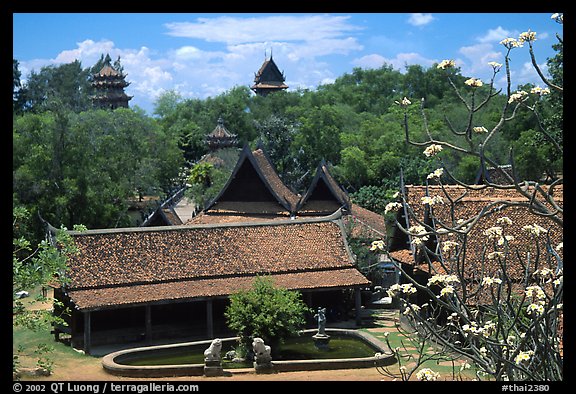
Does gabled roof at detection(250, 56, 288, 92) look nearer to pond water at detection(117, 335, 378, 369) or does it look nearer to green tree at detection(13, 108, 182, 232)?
green tree at detection(13, 108, 182, 232)

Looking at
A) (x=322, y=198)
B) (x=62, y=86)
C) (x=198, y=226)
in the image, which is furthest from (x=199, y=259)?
(x=62, y=86)

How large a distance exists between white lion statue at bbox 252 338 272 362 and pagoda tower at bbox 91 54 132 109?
60.8 m

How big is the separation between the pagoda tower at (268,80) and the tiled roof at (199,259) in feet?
203

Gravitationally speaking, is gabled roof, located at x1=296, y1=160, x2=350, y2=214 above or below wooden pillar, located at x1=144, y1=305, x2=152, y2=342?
above

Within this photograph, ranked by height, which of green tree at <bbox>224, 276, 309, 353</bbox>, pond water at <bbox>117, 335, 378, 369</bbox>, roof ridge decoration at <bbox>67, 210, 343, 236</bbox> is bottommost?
pond water at <bbox>117, 335, 378, 369</bbox>

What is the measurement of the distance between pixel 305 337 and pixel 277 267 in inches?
143

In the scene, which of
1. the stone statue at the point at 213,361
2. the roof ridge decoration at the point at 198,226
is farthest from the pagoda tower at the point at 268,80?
the stone statue at the point at 213,361

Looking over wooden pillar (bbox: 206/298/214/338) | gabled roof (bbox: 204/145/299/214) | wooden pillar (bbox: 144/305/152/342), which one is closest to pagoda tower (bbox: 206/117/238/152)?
gabled roof (bbox: 204/145/299/214)

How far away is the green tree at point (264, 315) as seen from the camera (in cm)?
2403

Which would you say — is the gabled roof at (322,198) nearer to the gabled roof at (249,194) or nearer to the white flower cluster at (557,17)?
the gabled roof at (249,194)

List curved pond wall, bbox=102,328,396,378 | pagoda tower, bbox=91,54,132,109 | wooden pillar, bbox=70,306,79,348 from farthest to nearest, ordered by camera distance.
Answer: pagoda tower, bbox=91,54,132,109
wooden pillar, bbox=70,306,79,348
curved pond wall, bbox=102,328,396,378

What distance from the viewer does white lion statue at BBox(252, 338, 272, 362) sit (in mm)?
22859
